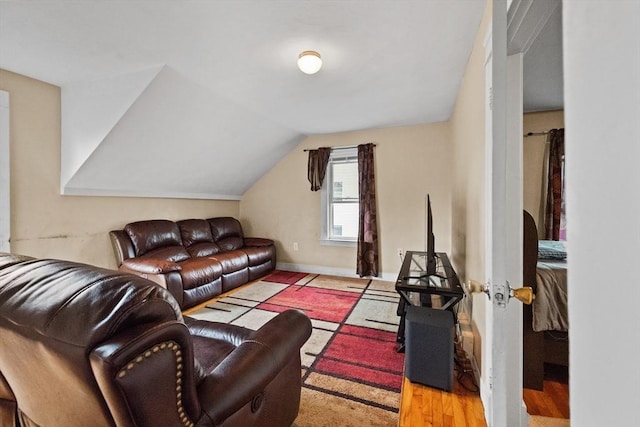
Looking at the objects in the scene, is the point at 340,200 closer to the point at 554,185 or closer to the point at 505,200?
the point at 554,185

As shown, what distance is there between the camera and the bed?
167 cm

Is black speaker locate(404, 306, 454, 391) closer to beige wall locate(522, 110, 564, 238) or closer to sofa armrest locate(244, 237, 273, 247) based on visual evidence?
beige wall locate(522, 110, 564, 238)

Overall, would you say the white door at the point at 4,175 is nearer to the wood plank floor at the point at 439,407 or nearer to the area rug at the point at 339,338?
the area rug at the point at 339,338

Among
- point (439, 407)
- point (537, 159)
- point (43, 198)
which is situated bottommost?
point (439, 407)

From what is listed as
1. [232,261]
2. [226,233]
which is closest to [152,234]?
[232,261]

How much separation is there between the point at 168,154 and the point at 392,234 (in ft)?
10.5

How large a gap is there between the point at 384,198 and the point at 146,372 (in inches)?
152

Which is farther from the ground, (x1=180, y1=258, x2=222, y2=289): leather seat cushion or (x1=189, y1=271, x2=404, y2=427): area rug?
(x1=180, y1=258, x2=222, y2=289): leather seat cushion

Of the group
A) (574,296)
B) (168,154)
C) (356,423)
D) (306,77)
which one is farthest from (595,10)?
(168,154)

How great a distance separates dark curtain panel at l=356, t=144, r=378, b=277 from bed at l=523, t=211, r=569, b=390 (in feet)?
7.87

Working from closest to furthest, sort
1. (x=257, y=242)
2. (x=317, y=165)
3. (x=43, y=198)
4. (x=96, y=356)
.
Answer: (x=96, y=356), (x=43, y=198), (x=317, y=165), (x=257, y=242)

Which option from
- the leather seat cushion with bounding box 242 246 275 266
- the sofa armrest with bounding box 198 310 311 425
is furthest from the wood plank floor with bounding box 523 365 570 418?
the leather seat cushion with bounding box 242 246 275 266

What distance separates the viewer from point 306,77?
247cm

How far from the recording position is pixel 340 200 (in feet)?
14.8
